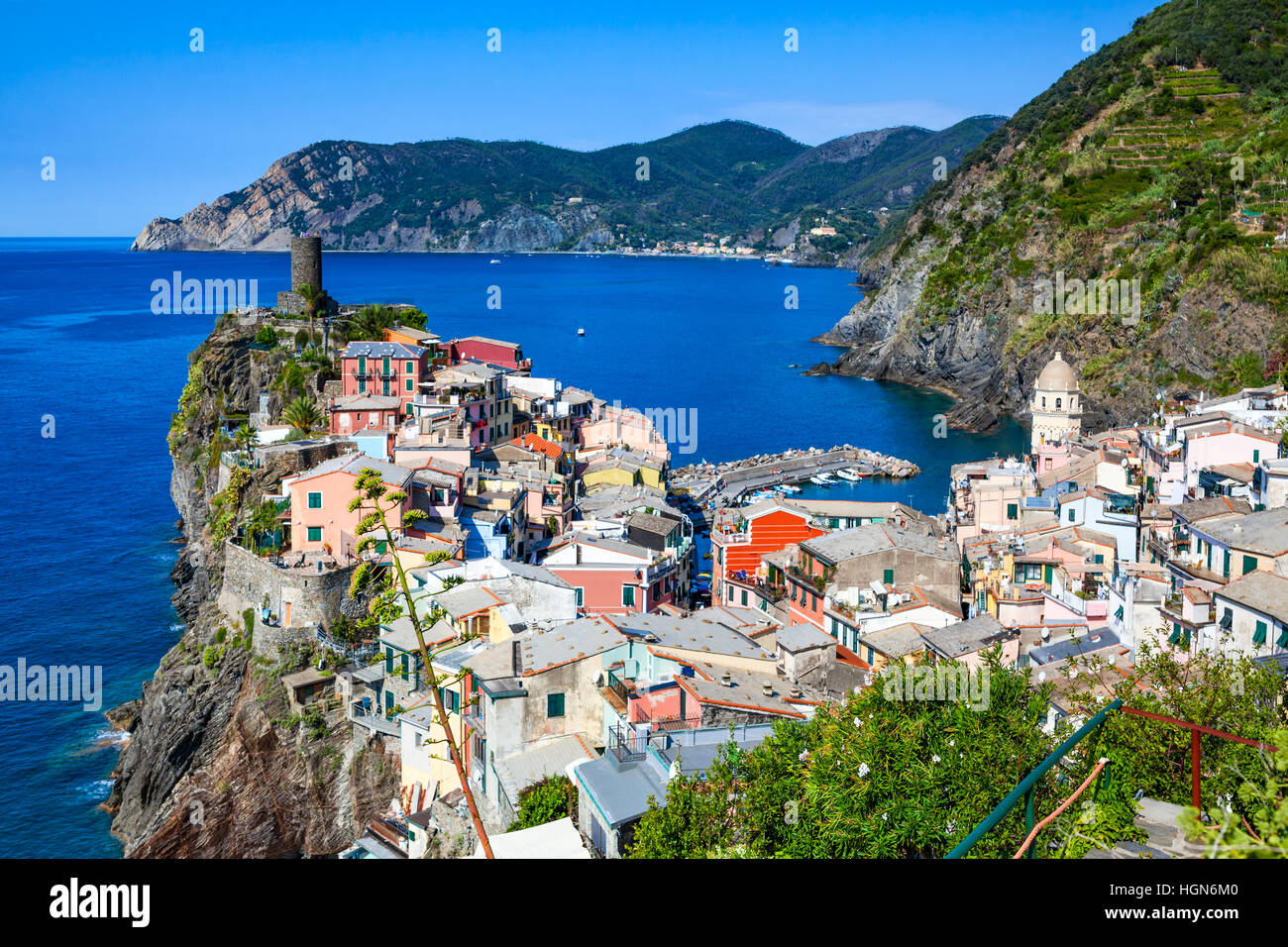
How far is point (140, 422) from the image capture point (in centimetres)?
7325

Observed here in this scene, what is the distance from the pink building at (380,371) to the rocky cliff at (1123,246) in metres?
40.6

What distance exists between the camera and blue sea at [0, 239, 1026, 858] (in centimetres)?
3142

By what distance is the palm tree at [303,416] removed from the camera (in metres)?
39.1

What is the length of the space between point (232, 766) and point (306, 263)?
30299mm

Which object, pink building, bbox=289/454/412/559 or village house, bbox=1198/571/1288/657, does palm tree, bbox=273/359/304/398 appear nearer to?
pink building, bbox=289/454/412/559

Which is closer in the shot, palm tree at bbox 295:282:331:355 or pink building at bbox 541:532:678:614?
pink building at bbox 541:532:678:614

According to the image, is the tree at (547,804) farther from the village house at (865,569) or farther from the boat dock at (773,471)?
the boat dock at (773,471)

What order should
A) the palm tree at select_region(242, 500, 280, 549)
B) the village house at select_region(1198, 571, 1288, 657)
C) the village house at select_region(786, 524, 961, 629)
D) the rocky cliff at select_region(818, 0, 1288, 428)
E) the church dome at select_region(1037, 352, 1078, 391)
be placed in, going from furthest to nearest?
the rocky cliff at select_region(818, 0, 1288, 428) < the church dome at select_region(1037, 352, 1078, 391) < the palm tree at select_region(242, 500, 280, 549) < the village house at select_region(786, 524, 961, 629) < the village house at select_region(1198, 571, 1288, 657)

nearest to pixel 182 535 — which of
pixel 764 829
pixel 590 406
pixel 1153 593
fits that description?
pixel 590 406

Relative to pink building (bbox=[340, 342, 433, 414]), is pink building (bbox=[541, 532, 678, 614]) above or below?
below

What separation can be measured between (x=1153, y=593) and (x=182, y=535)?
127ft

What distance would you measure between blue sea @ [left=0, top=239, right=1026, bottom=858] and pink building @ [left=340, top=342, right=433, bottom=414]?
32.8 ft

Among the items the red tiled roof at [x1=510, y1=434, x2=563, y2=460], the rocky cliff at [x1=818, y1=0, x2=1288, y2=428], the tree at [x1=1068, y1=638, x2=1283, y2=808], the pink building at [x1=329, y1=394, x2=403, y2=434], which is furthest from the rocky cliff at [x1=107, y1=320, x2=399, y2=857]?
the rocky cliff at [x1=818, y1=0, x2=1288, y2=428]

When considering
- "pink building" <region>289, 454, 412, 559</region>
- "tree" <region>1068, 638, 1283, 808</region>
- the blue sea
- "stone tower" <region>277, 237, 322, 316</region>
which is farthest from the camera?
"stone tower" <region>277, 237, 322, 316</region>
